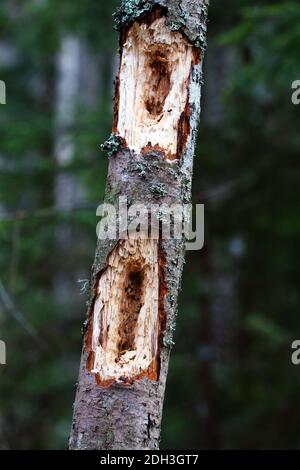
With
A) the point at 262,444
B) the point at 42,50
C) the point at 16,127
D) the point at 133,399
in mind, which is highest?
the point at 42,50

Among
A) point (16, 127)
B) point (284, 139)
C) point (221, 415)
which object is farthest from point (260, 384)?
point (16, 127)

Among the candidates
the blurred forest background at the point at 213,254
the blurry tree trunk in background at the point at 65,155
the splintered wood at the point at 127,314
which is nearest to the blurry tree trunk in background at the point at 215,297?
the blurred forest background at the point at 213,254

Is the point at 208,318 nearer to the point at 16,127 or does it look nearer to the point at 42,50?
the point at 16,127

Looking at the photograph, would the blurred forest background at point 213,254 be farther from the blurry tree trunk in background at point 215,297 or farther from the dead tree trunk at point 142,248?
the dead tree trunk at point 142,248

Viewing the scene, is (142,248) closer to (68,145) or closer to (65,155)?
(68,145)
